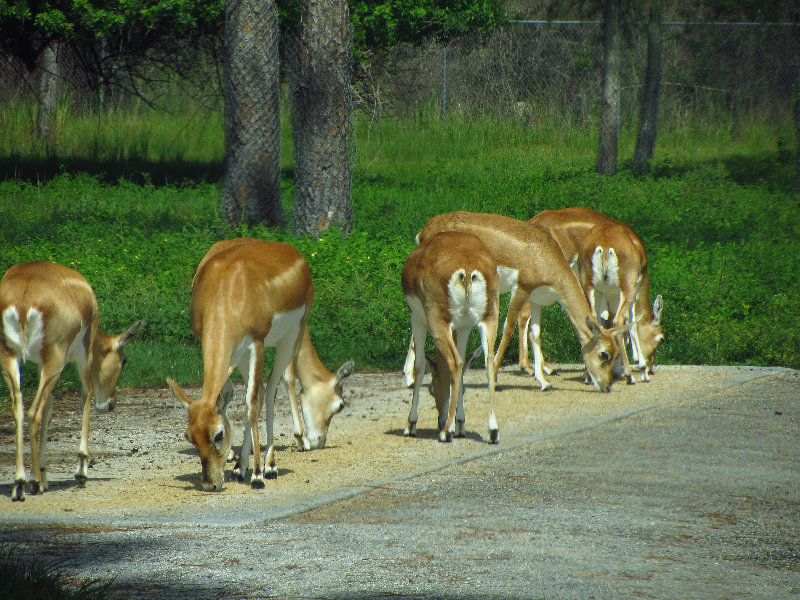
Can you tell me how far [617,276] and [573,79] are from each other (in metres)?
16.4

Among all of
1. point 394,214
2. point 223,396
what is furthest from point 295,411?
point 394,214

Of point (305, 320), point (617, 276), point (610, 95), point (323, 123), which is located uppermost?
point (610, 95)

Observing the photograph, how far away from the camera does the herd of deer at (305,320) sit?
270 inches

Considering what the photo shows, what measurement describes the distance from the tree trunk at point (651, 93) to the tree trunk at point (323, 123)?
8.54 m

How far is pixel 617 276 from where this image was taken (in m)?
11.3

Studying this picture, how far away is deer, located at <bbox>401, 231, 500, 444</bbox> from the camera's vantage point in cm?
838

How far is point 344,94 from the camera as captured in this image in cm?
1611

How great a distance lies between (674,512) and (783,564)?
3.15 feet

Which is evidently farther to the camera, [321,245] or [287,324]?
[321,245]

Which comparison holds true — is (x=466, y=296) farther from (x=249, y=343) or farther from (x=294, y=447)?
(x=249, y=343)

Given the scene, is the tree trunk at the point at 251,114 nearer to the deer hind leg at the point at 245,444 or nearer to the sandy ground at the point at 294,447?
the sandy ground at the point at 294,447

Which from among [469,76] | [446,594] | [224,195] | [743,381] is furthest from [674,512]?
[469,76]

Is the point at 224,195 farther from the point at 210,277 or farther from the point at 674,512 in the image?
the point at 674,512

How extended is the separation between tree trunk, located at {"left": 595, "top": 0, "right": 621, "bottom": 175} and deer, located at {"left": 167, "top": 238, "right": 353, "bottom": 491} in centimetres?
1516
